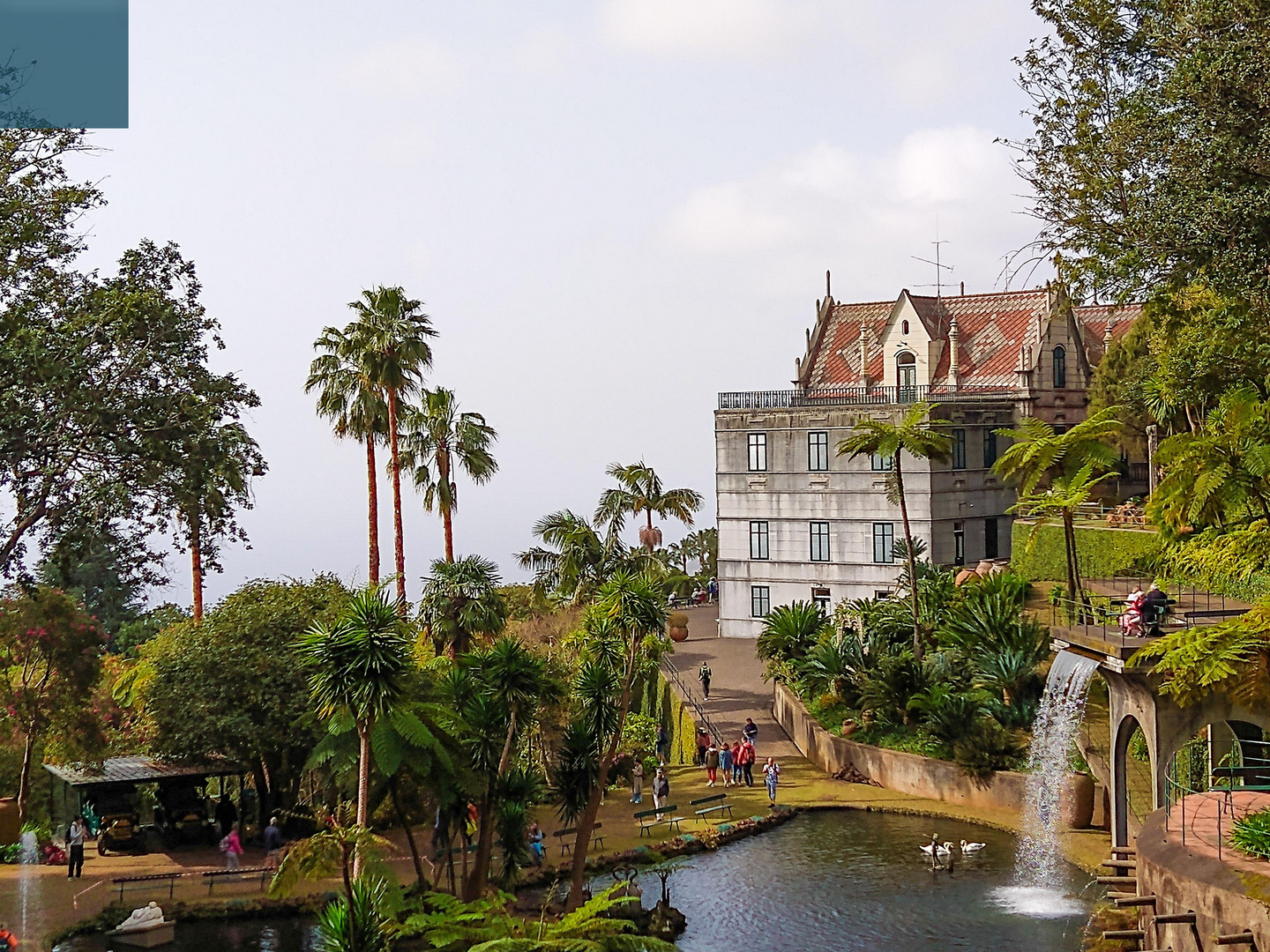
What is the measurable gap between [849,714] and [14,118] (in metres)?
25.1

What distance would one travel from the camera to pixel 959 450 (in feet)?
174

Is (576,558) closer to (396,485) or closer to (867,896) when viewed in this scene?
(396,485)

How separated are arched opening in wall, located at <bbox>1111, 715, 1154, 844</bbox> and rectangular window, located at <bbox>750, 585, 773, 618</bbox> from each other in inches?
956

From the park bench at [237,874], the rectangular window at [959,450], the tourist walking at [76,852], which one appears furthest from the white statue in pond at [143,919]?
the rectangular window at [959,450]

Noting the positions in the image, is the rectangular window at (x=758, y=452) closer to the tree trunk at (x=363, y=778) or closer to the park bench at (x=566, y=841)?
the park bench at (x=566, y=841)

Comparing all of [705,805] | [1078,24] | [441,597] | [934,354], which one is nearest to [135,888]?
[441,597]

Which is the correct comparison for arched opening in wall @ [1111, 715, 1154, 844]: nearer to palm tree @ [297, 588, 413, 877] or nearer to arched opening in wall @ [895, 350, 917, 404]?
palm tree @ [297, 588, 413, 877]

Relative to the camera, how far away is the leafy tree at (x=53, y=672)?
30.1 meters

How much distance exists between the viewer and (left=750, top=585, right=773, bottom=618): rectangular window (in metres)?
54.4

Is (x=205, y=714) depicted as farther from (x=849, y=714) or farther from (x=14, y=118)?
(x=849, y=714)

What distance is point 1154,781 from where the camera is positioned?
23.5 m

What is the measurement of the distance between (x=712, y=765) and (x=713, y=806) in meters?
3.30

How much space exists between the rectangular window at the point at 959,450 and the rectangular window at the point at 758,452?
7.33m

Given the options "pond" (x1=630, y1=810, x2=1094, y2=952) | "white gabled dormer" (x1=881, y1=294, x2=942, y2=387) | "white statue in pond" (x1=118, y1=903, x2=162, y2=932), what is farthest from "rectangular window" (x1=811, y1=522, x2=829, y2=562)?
"white statue in pond" (x1=118, y1=903, x2=162, y2=932)
